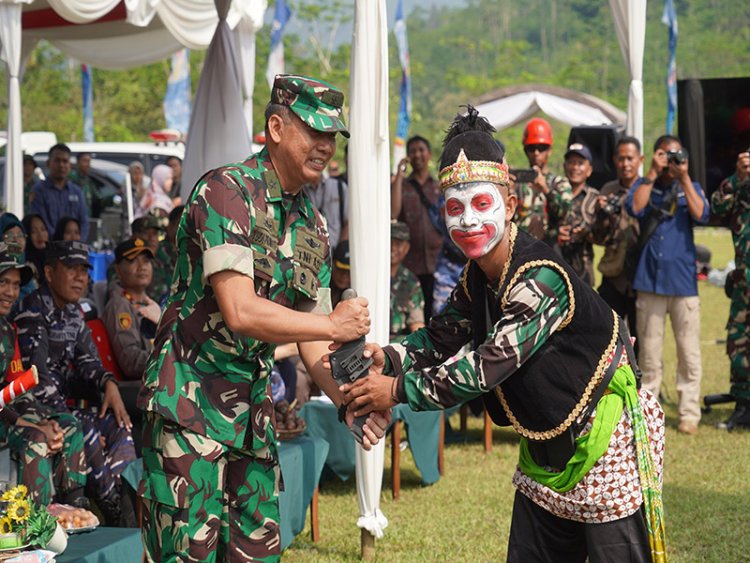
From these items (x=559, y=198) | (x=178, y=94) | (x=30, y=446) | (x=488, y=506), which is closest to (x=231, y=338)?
(x=30, y=446)

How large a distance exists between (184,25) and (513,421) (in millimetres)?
7713

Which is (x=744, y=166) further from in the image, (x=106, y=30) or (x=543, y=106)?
(x=543, y=106)

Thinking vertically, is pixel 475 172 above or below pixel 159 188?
below

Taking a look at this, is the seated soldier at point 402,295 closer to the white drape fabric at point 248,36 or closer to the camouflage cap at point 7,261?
the white drape fabric at point 248,36

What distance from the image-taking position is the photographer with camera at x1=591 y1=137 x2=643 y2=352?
8.98 metres

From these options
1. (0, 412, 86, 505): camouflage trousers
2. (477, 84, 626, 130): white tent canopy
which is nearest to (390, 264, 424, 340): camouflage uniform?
(0, 412, 86, 505): camouflage trousers

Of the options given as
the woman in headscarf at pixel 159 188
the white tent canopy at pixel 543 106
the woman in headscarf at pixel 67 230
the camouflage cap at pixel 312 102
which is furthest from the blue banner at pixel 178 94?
the camouflage cap at pixel 312 102

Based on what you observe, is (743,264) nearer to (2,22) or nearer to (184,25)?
(184,25)

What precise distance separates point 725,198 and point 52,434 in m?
5.54

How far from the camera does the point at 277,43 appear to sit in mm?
15328

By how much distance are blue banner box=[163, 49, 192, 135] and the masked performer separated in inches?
649

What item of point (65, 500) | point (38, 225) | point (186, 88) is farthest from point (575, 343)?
point (186, 88)

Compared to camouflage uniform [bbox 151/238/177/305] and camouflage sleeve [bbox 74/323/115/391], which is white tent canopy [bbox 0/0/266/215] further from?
camouflage sleeve [bbox 74/323/115/391]

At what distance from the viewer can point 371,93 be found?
225 inches
